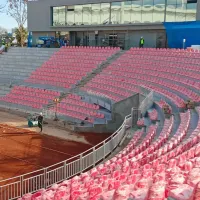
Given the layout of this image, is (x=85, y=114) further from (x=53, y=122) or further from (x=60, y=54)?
(x=60, y=54)

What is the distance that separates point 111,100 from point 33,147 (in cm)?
694

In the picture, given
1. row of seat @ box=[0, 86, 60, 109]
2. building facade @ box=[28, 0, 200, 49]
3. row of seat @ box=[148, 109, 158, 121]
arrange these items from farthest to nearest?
building facade @ box=[28, 0, 200, 49] < row of seat @ box=[0, 86, 60, 109] < row of seat @ box=[148, 109, 158, 121]

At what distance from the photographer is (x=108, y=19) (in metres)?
35.1

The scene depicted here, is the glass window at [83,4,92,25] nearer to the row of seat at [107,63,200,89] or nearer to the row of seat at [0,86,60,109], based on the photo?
the row of seat at [107,63,200,89]

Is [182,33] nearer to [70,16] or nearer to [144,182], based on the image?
[70,16]

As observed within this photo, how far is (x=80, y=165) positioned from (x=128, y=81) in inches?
496

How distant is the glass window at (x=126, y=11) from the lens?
3314cm

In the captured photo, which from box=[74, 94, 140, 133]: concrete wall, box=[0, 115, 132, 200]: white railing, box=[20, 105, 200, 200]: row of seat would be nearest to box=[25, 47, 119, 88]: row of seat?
box=[74, 94, 140, 133]: concrete wall

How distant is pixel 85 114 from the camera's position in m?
22.3

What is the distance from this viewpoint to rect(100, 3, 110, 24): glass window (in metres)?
34.9

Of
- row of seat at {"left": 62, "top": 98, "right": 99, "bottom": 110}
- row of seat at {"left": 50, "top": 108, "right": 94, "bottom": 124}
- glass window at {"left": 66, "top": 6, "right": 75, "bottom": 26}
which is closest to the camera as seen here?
row of seat at {"left": 50, "top": 108, "right": 94, "bottom": 124}

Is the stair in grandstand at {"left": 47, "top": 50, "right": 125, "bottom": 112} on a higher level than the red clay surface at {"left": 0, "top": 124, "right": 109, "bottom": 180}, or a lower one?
higher

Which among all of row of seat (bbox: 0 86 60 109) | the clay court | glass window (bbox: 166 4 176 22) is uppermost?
glass window (bbox: 166 4 176 22)

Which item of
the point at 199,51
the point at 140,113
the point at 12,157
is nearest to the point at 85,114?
the point at 140,113
